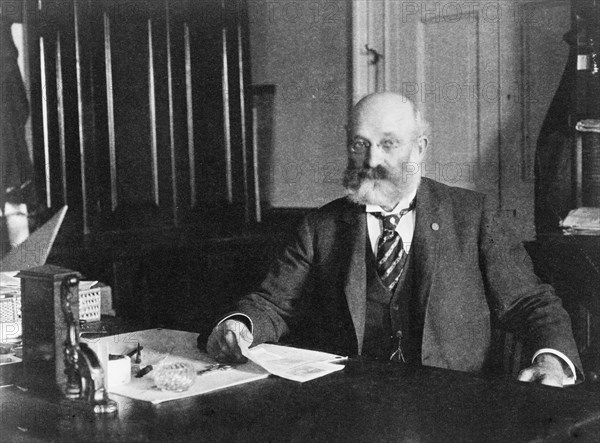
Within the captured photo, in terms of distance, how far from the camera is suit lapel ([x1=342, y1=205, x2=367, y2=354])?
2.51 meters

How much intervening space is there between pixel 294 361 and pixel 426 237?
83 cm

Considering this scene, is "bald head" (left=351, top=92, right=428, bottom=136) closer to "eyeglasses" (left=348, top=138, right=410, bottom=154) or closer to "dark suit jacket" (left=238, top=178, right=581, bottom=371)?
"eyeglasses" (left=348, top=138, right=410, bottom=154)

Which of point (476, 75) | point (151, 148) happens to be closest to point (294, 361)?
point (151, 148)

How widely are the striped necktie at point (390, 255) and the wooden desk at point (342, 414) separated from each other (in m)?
0.83

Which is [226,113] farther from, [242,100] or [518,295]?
[518,295]

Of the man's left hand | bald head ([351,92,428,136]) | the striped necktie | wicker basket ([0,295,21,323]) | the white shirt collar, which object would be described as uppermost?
bald head ([351,92,428,136])

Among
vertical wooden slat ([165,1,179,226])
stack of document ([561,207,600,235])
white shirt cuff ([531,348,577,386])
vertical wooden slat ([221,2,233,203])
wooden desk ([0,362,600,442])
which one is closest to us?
wooden desk ([0,362,600,442])

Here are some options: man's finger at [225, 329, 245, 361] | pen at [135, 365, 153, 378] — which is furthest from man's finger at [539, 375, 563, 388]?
pen at [135, 365, 153, 378]

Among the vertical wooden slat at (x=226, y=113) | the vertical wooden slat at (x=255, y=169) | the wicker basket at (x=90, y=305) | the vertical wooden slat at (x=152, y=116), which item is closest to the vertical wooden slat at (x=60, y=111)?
the vertical wooden slat at (x=152, y=116)

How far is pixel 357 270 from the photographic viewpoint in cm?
257

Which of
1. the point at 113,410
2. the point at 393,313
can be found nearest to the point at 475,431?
the point at 113,410

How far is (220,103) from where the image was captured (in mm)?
4516

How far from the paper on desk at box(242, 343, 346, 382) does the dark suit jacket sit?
285 mm

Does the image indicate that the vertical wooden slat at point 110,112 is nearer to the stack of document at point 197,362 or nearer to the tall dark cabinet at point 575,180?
the stack of document at point 197,362
